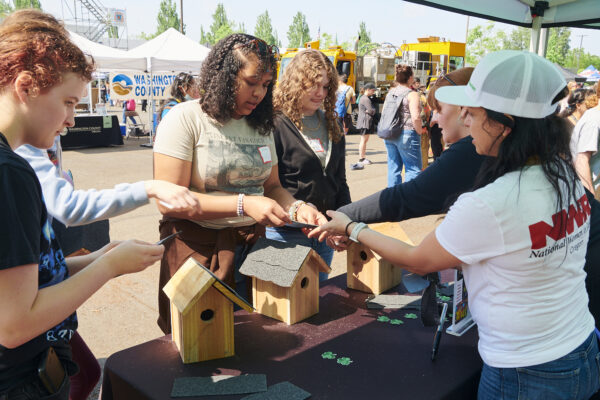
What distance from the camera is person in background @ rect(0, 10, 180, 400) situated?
3.12 ft

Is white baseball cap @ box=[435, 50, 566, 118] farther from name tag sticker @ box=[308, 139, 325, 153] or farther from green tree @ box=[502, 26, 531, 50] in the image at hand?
green tree @ box=[502, 26, 531, 50]

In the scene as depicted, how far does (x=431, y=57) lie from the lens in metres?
17.8

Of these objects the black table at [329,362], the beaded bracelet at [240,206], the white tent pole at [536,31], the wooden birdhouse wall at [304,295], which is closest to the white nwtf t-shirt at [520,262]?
the black table at [329,362]

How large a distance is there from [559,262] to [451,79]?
3.39 ft

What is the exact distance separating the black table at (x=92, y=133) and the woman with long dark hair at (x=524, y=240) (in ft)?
36.0

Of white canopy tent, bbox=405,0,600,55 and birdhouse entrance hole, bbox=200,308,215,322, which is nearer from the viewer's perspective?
birdhouse entrance hole, bbox=200,308,215,322

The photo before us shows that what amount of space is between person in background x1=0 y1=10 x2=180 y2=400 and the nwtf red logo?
0.96m

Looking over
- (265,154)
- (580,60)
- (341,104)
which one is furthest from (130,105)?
(580,60)

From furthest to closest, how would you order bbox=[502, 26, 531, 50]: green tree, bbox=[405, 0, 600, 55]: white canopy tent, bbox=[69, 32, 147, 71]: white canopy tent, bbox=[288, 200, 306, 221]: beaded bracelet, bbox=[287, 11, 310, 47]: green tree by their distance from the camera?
bbox=[287, 11, 310, 47]: green tree
bbox=[502, 26, 531, 50]: green tree
bbox=[69, 32, 147, 71]: white canopy tent
bbox=[405, 0, 600, 55]: white canopy tent
bbox=[288, 200, 306, 221]: beaded bracelet

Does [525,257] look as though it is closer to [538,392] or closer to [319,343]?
[538,392]

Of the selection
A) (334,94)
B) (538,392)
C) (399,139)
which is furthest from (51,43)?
(399,139)

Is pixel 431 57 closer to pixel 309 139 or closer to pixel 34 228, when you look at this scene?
pixel 309 139

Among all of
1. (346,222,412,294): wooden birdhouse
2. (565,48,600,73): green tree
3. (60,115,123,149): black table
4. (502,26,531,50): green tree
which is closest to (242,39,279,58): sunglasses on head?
(346,222,412,294): wooden birdhouse

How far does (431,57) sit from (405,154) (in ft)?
42.9
